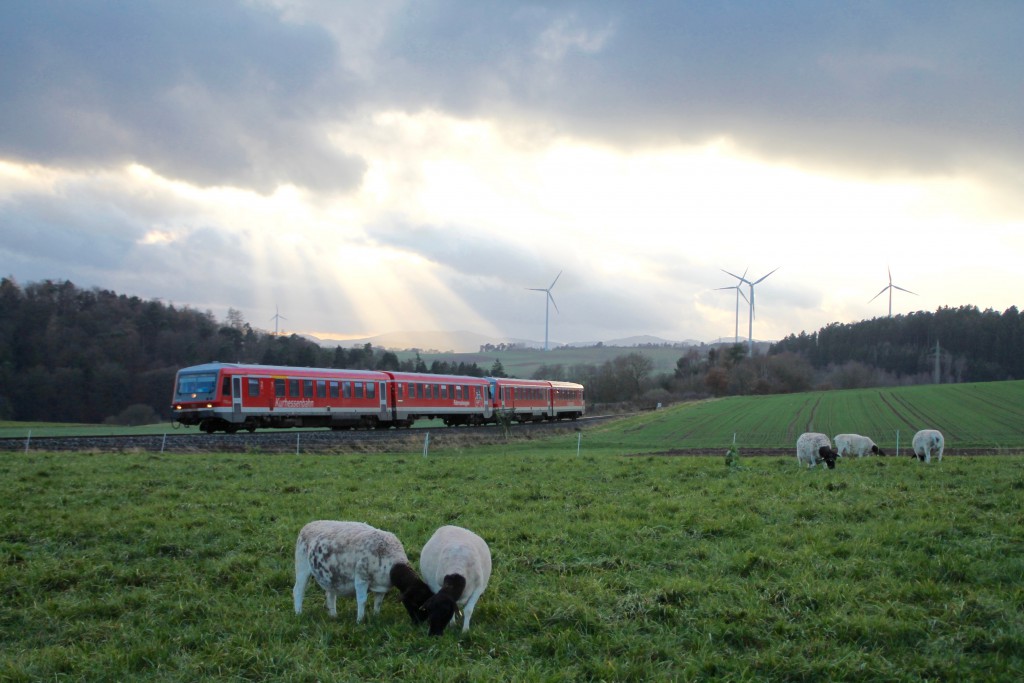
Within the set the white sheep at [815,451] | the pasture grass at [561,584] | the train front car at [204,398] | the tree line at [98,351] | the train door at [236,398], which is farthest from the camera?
the tree line at [98,351]

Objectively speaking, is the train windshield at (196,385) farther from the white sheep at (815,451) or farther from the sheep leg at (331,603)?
the sheep leg at (331,603)

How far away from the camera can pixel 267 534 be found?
39.0 feet

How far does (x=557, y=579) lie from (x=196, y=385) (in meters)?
34.4

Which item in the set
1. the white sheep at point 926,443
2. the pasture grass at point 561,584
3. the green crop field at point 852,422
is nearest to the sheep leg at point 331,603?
the pasture grass at point 561,584

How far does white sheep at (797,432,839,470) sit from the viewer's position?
20.9 m

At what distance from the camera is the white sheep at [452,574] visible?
726 centimetres

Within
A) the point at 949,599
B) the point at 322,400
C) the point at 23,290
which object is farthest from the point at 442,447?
the point at 23,290

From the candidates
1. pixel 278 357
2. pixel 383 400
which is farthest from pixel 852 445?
pixel 278 357

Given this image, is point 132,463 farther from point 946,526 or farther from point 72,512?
point 946,526

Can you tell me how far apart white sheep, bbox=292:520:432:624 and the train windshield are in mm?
32631

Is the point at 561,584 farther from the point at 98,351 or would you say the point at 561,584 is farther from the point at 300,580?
the point at 98,351

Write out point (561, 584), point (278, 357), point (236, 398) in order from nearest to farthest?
point (561, 584), point (236, 398), point (278, 357)

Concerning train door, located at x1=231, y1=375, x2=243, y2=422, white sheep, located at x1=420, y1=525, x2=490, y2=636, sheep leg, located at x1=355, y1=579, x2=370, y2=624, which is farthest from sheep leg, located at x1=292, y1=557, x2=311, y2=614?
train door, located at x1=231, y1=375, x2=243, y2=422

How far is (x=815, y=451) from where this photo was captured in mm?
21328
